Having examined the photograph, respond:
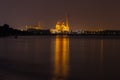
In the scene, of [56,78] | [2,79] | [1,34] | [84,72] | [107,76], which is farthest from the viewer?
[1,34]

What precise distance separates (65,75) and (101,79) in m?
2.38

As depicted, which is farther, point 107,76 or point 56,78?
point 107,76

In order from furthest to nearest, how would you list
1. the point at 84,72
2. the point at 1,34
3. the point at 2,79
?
1. the point at 1,34
2. the point at 84,72
3. the point at 2,79

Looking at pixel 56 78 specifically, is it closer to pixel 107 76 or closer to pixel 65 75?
pixel 65 75

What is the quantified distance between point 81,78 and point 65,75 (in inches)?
53.4

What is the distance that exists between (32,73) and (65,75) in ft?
7.21

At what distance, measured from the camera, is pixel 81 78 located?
17.9 metres

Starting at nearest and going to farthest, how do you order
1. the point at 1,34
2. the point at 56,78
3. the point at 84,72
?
the point at 56,78 < the point at 84,72 < the point at 1,34

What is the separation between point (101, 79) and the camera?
58.1ft

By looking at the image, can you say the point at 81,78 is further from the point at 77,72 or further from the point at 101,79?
the point at 77,72

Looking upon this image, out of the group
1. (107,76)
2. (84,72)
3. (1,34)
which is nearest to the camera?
(107,76)

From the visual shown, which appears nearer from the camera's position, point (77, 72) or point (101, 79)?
point (101, 79)

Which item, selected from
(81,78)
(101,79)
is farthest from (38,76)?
(101,79)

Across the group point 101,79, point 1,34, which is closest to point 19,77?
point 101,79
